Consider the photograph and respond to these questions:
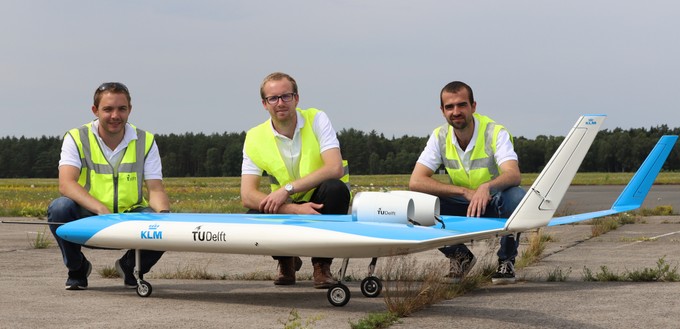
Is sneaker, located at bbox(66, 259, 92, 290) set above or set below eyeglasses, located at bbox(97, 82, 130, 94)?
below

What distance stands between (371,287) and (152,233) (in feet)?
5.74

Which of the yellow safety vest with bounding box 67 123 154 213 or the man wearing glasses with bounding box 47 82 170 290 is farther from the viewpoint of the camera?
the yellow safety vest with bounding box 67 123 154 213

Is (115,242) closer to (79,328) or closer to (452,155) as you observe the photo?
(79,328)

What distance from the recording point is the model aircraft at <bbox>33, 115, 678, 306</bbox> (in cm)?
690

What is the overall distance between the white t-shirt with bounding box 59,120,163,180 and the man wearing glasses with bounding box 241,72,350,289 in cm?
81

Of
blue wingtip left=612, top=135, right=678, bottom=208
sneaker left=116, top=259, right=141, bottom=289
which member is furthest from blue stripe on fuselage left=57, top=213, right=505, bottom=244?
blue wingtip left=612, top=135, right=678, bottom=208

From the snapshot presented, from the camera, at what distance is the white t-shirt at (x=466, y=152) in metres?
8.87

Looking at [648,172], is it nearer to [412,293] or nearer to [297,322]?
[412,293]

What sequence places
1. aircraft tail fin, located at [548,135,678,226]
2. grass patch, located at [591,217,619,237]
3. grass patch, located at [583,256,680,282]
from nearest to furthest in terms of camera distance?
grass patch, located at [583,256,680,282]
aircraft tail fin, located at [548,135,678,226]
grass patch, located at [591,217,619,237]

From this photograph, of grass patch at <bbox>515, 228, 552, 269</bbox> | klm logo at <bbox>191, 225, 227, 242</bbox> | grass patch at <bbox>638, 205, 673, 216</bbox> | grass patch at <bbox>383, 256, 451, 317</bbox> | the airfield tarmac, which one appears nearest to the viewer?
the airfield tarmac

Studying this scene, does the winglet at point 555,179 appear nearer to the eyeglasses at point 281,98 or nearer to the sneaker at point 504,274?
the sneaker at point 504,274

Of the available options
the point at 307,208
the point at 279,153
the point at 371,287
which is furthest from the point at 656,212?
the point at 371,287

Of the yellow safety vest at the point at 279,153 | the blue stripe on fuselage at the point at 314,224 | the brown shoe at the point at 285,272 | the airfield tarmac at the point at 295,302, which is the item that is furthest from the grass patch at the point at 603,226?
the yellow safety vest at the point at 279,153

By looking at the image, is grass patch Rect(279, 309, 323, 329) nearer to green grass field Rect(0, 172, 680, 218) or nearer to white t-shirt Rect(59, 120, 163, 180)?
green grass field Rect(0, 172, 680, 218)
